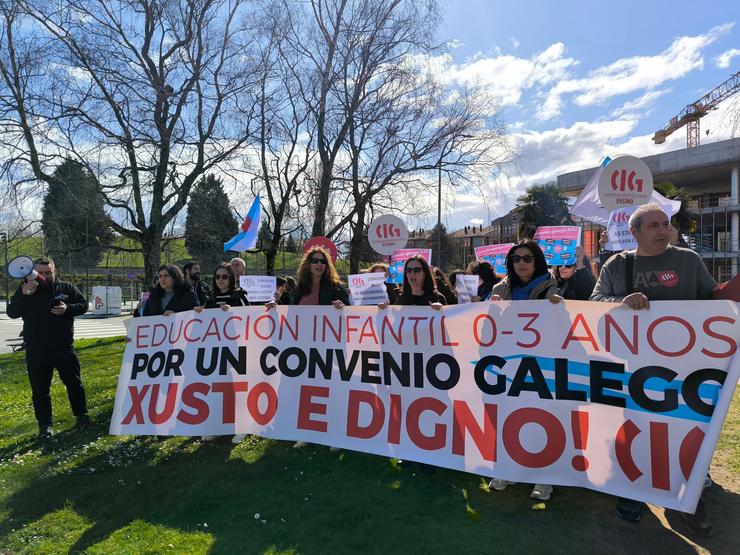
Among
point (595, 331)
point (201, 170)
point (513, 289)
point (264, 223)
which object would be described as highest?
point (201, 170)

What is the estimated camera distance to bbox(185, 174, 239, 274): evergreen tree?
44.0 feet

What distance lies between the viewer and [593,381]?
3.11 m

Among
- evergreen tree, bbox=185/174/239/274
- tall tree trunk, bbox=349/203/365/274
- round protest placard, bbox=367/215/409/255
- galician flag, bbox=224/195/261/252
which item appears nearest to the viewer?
galician flag, bbox=224/195/261/252

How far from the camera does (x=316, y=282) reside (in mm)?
4703

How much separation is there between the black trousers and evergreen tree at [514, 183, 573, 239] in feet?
97.0

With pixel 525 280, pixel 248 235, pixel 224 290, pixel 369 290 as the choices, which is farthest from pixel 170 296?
pixel 525 280

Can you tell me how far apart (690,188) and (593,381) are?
4691 cm

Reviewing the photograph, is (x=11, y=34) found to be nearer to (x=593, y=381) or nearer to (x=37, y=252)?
(x=37, y=252)

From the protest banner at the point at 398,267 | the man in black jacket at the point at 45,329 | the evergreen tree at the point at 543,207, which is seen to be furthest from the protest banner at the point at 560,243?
the evergreen tree at the point at 543,207

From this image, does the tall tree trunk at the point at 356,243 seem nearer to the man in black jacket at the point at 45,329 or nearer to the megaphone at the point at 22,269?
the man in black jacket at the point at 45,329

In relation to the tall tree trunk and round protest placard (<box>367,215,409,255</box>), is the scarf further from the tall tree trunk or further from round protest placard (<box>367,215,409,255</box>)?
the tall tree trunk

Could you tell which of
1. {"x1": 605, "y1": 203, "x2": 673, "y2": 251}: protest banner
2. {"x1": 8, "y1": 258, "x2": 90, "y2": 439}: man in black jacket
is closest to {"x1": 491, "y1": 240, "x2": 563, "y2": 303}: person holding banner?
{"x1": 605, "y1": 203, "x2": 673, "y2": 251}: protest banner

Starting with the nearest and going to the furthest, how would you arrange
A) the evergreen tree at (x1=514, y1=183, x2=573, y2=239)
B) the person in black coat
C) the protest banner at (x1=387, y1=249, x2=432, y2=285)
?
the person in black coat < the protest banner at (x1=387, y1=249, x2=432, y2=285) < the evergreen tree at (x1=514, y1=183, x2=573, y2=239)

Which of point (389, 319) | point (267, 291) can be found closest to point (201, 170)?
point (267, 291)
